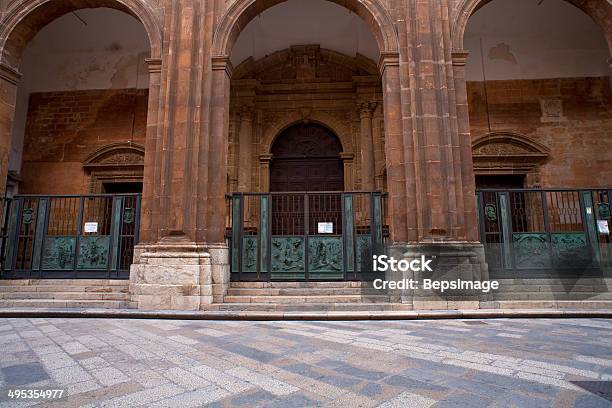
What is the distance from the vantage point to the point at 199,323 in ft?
16.3

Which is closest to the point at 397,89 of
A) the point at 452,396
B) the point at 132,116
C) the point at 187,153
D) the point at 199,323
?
the point at 187,153

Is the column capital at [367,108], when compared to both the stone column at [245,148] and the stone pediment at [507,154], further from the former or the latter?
the stone column at [245,148]

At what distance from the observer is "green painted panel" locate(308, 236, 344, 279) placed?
6926mm

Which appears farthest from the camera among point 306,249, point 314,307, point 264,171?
point 264,171

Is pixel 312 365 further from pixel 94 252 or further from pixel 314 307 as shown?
pixel 94 252

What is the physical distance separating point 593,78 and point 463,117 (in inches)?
243

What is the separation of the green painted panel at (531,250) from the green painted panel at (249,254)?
467cm

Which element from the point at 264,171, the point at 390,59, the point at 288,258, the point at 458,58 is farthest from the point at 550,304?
the point at 264,171

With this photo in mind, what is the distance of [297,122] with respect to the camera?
10984mm

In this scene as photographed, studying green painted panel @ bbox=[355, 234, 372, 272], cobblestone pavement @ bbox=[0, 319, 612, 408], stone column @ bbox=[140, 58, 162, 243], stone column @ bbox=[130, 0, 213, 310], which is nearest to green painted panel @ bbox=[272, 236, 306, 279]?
green painted panel @ bbox=[355, 234, 372, 272]

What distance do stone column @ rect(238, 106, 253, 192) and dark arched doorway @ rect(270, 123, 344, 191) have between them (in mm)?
690

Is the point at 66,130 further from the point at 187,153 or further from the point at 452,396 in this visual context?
the point at 452,396

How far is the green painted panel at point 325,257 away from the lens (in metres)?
6.93

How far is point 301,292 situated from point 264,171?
4971 millimetres
